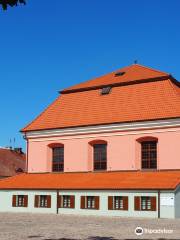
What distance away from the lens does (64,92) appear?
1721 inches

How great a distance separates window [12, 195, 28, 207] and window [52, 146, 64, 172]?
412 cm

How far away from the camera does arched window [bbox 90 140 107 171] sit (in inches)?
1501

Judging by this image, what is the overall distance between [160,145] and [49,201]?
362 inches

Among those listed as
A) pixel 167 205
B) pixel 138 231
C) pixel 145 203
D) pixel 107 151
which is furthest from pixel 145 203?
pixel 138 231

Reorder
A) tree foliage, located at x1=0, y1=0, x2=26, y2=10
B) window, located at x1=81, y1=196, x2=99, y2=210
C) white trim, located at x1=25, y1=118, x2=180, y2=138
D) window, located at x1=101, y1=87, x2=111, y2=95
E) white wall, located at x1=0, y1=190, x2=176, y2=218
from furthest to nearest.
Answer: window, located at x1=101, y1=87, x2=111, y2=95, white trim, located at x1=25, y1=118, x2=180, y2=138, window, located at x1=81, y1=196, x2=99, y2=210, white wall, located at x1=0, y1=190, x2=176, y2=218, tree foliage, located at x1=0, y1=0, x2=26, y2=10

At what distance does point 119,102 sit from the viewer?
39.3 metres

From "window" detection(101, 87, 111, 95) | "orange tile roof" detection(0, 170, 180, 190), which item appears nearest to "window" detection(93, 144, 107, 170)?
"orange tile roof" detection(0, 170, 180, 190)

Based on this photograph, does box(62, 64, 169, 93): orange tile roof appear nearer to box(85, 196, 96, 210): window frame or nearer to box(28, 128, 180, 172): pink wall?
box(28, 128, 180, 172): pink wall

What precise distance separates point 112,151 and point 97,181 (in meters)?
3.13

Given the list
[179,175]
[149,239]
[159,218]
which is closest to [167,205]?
[159,218]

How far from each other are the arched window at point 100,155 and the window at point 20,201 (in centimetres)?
595

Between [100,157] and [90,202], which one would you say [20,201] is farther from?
[100,157]

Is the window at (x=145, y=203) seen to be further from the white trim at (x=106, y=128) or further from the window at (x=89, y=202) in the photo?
the white trim at (x=106, y=128)

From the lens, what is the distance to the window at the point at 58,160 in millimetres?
40562
